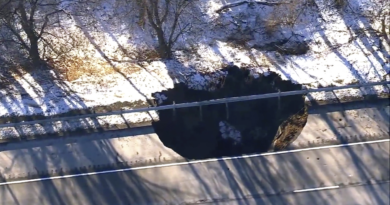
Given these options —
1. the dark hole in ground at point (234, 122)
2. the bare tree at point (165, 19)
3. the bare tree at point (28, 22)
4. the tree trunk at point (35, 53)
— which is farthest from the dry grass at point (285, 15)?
the tree trunk at point (35, 53)

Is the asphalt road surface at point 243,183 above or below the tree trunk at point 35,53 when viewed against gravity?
below

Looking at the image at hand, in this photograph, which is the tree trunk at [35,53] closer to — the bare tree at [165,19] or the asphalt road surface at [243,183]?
the bare tree at [165,19]

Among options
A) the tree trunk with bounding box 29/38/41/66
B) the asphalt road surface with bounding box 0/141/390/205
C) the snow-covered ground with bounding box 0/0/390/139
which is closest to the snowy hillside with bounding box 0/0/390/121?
the snow-covered ground with bounding box 0/0/390/139

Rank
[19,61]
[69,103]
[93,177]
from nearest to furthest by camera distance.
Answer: [93,177] → [69,103] → [19,61]

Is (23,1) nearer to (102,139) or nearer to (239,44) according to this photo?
(102,139)

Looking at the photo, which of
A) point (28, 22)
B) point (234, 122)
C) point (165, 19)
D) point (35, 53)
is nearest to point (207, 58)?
point (165, 19)

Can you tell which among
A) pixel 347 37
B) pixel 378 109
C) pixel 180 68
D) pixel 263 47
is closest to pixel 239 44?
pixel 263 47

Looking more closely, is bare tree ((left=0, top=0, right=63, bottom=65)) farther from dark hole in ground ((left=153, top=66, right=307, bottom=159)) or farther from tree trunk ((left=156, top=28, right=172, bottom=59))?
dark hole in ground ((left=153, top=66, right=307, bottom=159))
